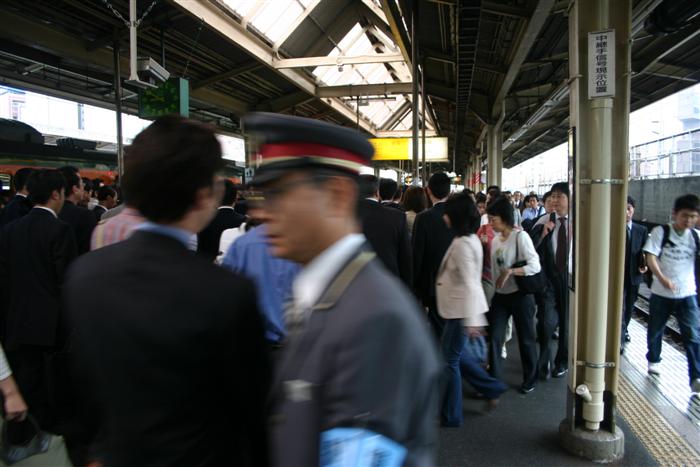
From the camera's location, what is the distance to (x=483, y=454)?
10.9 feet

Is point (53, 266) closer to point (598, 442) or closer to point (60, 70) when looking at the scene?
point (598, 442)

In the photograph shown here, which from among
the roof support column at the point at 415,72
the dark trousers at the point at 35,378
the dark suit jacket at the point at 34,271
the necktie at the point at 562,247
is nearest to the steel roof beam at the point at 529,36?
the roof support column at the point at 415,72

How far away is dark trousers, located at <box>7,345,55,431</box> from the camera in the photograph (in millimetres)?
3170

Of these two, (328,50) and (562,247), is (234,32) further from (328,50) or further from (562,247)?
(562,247)

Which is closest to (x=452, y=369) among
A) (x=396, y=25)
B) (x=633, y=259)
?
(x=633, y=259)

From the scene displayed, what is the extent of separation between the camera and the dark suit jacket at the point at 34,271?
3121 millimetres

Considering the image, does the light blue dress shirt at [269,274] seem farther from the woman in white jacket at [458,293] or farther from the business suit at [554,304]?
the business suit at [554,304]

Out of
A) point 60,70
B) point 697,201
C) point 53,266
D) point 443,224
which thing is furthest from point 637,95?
point 60,70

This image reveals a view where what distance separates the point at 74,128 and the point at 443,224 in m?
32.4

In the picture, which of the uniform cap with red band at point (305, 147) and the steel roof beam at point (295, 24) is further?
the steel roof beam at point (295, 24)

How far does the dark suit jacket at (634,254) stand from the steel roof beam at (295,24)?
29.7 feet

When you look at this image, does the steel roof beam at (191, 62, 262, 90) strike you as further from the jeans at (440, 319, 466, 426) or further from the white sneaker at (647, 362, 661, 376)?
the white sneaker at (647, 362, 661, 376)

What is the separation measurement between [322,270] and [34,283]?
3.07 metres

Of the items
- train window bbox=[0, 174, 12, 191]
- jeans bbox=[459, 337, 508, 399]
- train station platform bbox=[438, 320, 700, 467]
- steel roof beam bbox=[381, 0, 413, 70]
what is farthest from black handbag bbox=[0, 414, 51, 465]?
train window bbox=[0, 174, 12, 191]
